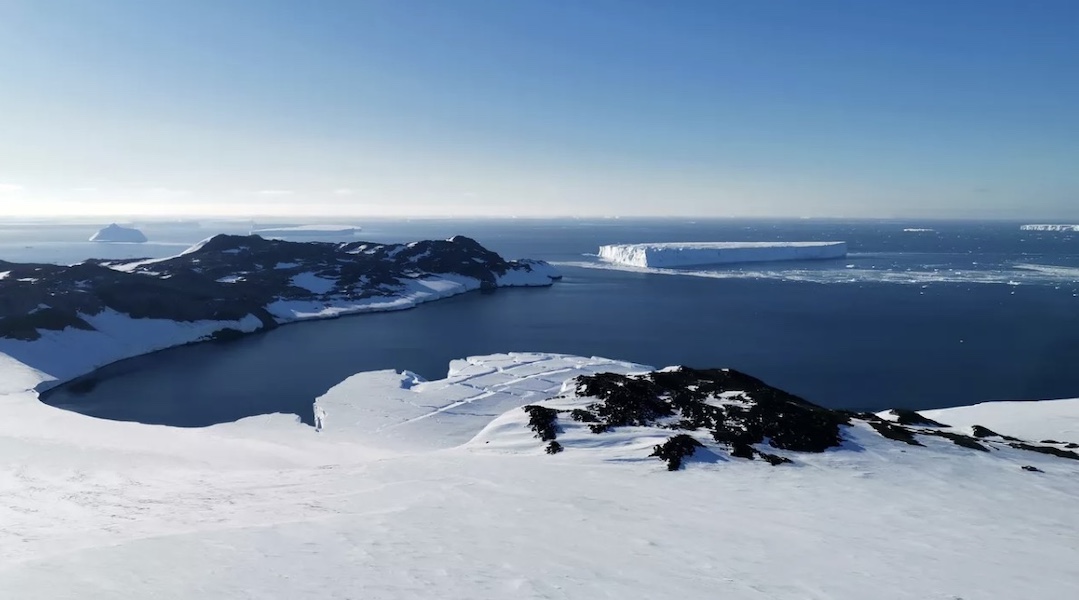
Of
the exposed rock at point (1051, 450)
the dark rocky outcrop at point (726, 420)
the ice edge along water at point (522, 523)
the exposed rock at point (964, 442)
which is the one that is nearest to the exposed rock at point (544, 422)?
the dark rocky outcrop at point (726, 420)

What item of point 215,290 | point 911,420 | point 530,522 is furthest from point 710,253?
point 530,522

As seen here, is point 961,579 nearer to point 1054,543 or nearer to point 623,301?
point 1054,543

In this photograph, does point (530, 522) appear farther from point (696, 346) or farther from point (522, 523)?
point (696, 346)

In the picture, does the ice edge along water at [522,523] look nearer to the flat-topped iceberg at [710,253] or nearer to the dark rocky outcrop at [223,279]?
the dark rocky outcrop at [223,279]

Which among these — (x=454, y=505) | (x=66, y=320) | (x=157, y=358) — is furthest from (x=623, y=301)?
(x=454, y=505)

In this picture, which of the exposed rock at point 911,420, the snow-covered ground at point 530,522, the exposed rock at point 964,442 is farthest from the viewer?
the exposed rock at point 911,420

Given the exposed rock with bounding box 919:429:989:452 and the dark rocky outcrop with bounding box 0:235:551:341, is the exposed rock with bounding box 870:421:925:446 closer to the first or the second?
the exposed rock with bounding box 919:429:989:452

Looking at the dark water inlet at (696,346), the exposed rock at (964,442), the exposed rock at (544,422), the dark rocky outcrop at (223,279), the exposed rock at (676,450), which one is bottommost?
the dark water inlet at (696,346)
